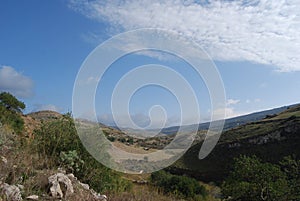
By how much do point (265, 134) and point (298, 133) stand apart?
881 cm

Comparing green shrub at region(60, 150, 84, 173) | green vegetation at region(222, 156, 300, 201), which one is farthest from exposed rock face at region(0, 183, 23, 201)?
green vegetation at region(222, 156, 300, 201)

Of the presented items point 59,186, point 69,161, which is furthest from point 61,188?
point 69,161

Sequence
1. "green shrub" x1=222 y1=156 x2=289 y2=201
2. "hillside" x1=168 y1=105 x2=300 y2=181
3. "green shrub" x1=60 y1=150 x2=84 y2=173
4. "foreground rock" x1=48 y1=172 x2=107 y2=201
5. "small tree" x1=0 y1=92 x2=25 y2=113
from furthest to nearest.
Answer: "hillside" x1=168 y1=105 x2=300 y2=181, "small tree" x1=0 y1=92 x2=25 y2=113, "green shrub" x1=222 y1=156 x2=289 y2=201, "green shrub" x1=60 y1=150 x2=84 y2=173, "foreground rock" x1=48 y1=172 x2=107 y2=201

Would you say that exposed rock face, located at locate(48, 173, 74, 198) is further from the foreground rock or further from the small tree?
the small tree

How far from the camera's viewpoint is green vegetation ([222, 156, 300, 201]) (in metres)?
16.8

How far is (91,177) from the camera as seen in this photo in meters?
9.93

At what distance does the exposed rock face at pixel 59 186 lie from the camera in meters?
6.17

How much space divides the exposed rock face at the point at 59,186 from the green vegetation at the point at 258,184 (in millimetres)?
12695

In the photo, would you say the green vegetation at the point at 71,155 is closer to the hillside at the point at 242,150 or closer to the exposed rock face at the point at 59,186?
the exposed rock face at the point at 59,186

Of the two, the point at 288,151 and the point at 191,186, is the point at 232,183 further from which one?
the point at 288,151

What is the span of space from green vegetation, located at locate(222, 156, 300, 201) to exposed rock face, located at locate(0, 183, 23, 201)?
1393 centimetres

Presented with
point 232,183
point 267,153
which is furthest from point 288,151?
point 232,183

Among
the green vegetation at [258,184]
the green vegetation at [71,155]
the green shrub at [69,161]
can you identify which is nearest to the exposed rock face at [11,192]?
the green vegetation at [71,155]

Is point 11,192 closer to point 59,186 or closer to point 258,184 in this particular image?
point 59,186
